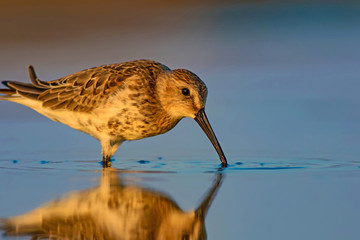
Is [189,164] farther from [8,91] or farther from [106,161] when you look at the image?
[8,91]

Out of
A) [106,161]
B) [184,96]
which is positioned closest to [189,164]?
[184,96]

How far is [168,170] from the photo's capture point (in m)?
7.63

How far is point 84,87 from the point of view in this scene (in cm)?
881

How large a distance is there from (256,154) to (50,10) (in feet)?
32.6

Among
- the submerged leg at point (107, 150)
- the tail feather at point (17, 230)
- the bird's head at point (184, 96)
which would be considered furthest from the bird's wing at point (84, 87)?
the tail feather at point (17, 230)

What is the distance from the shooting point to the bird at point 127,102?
27.3ft

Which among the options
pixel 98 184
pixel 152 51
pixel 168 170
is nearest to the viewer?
pixel 98 184

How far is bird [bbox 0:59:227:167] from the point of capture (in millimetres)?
8328

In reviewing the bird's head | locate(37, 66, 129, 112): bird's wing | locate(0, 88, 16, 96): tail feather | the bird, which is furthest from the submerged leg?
locate(0, 88, 16, 96): tail feather

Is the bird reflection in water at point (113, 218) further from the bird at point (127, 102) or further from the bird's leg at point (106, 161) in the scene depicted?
the bird at point (127, 102)

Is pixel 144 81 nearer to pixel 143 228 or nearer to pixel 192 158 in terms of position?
pixel 192 158

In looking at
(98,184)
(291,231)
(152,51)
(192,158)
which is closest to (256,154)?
(192,158)

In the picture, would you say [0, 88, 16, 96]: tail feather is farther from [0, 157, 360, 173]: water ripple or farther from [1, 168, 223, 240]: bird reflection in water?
[1, 168, 223, 240]: bird reflection in water

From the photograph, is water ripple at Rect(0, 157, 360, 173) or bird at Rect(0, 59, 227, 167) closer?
water ripple at Rect(0, 157, 360, 173)
